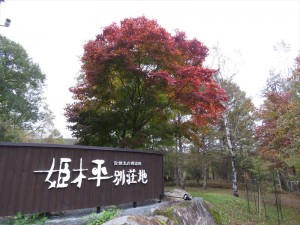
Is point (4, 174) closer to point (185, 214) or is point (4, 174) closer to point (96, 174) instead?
point (96, 174)

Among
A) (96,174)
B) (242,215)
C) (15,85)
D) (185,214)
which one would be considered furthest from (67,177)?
(15,85)

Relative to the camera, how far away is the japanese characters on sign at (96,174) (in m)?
5.12

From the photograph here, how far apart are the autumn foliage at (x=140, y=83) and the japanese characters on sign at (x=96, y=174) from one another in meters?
1.80

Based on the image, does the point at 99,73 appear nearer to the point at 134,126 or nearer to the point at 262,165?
the point at 134,126

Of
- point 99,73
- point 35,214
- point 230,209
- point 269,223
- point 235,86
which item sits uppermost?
point 235,86

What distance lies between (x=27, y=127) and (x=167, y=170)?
16722 mm

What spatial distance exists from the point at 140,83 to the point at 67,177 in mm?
4699

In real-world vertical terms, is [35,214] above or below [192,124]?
below

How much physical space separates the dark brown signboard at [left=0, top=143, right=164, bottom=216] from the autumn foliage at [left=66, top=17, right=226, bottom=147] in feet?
6.57

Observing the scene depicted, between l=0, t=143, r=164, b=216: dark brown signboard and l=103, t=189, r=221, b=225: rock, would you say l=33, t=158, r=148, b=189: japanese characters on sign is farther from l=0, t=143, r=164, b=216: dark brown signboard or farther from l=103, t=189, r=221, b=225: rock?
l=103, t=189, r=221, b=225: rock

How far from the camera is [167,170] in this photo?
23.6m

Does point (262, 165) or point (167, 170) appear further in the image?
point (167, 170)

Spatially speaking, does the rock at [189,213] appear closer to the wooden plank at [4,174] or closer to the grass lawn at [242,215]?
the grass lawn at [242,215]

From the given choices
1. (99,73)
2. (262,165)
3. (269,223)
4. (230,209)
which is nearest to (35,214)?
(99,73)
